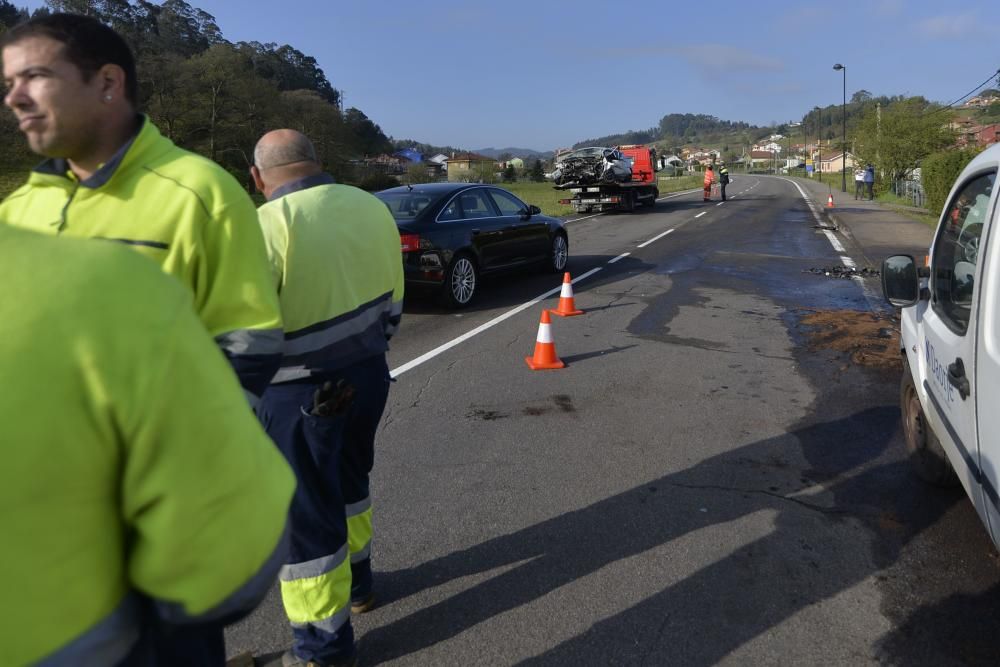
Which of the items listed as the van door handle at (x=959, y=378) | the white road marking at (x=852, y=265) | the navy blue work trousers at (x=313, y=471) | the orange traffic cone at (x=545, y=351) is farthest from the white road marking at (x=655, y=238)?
the navy blue work trousers at (x=313, y=471)

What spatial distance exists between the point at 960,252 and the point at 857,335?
183 inches

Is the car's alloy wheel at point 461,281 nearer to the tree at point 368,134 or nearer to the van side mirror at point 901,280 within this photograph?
the van side mirror at point 901,280

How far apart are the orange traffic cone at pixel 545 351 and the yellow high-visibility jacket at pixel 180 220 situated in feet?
16.0

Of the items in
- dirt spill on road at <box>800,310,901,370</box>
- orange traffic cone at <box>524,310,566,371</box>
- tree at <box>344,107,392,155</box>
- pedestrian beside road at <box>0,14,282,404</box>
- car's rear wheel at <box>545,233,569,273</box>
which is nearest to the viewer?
pedestrian beside road at <box>0,14,282,404</box>

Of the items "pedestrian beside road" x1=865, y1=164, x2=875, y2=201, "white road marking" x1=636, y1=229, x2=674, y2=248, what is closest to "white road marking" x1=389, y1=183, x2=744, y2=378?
"white road marking" x1=636, y1=229, x2=674, y2=248

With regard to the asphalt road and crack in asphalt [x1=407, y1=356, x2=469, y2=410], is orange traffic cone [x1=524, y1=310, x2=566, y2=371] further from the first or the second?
crack in asphalt [x1=407, y1=356, x2=469, y2=410]

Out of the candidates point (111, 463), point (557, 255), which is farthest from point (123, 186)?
point (557, 255)

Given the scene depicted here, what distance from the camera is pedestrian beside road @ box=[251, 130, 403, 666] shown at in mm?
2480

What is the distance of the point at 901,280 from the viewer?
3709mm

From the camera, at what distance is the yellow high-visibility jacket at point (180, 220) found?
5.72 feet

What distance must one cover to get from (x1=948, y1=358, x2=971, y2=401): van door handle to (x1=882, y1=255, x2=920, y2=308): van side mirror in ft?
2.37

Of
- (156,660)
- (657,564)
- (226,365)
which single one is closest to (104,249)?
(226,365)

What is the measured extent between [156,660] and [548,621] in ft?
6.43

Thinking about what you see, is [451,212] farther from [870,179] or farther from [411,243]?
[870,179]
